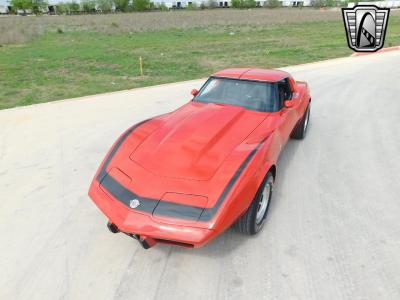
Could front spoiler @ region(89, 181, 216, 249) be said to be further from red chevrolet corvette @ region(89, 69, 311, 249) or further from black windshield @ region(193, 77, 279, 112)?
black windshield @ region(193, 77, 279, 112)

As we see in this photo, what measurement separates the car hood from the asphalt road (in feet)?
2.85

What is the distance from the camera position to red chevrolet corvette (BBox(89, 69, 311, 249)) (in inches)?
108

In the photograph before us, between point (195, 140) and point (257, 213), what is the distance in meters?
1.07

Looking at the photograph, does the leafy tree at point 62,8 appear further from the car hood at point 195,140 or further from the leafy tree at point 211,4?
the car hood at point 195,140

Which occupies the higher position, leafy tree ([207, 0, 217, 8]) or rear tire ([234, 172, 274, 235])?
leafy tree ([207, 0, 217, 8])

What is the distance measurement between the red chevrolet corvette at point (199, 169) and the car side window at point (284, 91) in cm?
2

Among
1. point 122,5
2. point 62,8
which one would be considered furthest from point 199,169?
point 62,8

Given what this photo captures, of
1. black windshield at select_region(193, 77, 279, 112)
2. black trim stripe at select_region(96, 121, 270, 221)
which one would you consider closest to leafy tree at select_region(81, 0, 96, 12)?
black windshield at select_region(193, 77, 279, 112)

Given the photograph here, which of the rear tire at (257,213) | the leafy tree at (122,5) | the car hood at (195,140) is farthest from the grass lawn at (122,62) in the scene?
the leafy tree at (122,5)

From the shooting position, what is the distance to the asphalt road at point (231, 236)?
9.41ft

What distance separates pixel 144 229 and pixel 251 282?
112 centimetres

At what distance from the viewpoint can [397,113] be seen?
7305mm

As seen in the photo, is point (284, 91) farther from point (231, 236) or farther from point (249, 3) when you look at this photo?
point (249, 3)

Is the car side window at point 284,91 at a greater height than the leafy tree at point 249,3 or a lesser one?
lesser
